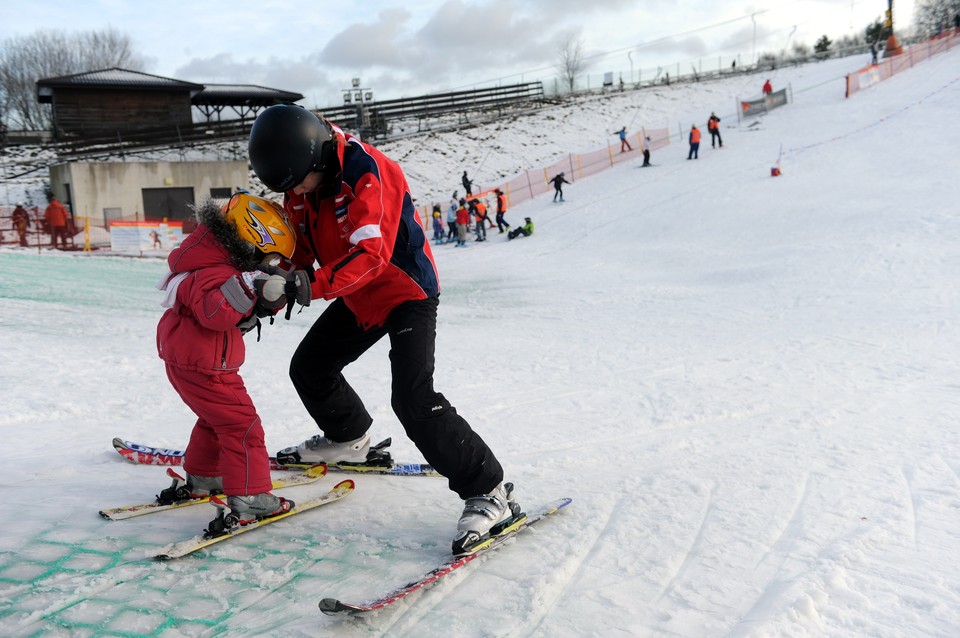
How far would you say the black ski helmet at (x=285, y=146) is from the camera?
2928 millimetres

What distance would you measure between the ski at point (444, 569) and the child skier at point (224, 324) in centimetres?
92

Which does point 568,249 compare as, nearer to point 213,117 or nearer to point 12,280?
point 12,280

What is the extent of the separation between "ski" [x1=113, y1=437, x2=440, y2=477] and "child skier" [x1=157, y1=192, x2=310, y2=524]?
86 centimetres

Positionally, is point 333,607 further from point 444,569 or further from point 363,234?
point 363,234

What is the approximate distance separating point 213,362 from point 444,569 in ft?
4.37

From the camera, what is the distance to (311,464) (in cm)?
Result: 416

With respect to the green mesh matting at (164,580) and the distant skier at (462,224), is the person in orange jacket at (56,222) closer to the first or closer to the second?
the distant skier at (462,224)

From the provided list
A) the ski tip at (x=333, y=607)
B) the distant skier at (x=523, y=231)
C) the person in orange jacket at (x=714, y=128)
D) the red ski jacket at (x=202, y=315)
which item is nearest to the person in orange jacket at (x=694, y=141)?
the person in orange jacket at (x=714, y=128)

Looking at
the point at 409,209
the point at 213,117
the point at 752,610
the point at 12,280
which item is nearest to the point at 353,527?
the point at 409,209

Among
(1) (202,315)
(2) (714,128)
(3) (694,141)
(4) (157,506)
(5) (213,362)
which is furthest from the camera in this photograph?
(2) (714,128)

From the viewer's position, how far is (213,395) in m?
3.12

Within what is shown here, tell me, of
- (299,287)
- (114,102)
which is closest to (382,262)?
(299,287)

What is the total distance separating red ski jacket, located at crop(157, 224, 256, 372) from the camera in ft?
9.48

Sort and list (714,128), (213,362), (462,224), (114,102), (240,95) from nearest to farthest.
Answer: (213,362) → (462,224) → (714,128) → (114,102) → (240,95)
